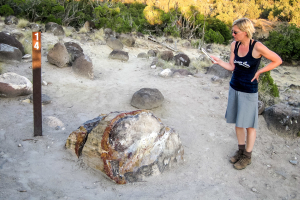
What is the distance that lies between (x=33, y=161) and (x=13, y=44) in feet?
16.8

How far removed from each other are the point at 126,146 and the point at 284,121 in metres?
2.99

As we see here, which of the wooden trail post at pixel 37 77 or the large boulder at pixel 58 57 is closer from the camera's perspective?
the wooden trail post at pixel 37 77

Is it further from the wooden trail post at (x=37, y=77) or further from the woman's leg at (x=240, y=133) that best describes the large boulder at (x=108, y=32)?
the woman's leg at (x=240, y=133)

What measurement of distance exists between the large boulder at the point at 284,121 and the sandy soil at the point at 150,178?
13cm

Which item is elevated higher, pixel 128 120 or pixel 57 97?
pixel 128 120

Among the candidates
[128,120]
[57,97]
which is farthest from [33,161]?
[57,97]

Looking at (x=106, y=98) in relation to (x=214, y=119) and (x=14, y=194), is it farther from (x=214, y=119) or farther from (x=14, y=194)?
(x=14, y=194)

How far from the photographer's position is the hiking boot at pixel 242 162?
3.20 m

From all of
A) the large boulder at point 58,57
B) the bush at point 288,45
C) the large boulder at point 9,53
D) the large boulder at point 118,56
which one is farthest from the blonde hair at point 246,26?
the bush at point 288,45

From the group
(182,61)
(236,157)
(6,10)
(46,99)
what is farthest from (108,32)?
(236,157)

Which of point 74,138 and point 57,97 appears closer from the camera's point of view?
point 74,138

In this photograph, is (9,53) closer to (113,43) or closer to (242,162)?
(113,43)

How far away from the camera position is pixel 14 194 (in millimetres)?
2281

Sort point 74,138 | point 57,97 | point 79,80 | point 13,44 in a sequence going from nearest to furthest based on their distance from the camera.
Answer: point 74,138 → point 57,97 → point 79,80 → point 13,44
